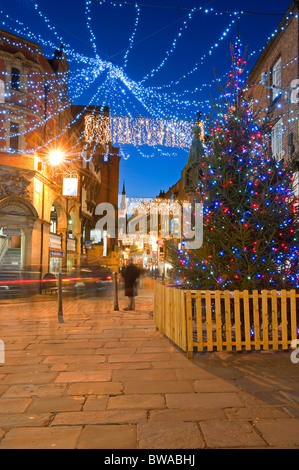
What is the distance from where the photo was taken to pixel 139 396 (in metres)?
4.17

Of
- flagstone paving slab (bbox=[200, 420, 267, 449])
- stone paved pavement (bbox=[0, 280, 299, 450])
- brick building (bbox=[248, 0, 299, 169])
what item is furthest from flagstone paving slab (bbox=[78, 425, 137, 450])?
brick building (bbox=[248, 0, 299, 169])

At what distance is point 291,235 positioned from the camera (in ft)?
22.5

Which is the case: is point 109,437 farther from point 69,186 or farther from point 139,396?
point 69,186

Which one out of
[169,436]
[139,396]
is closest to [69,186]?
[139,396]

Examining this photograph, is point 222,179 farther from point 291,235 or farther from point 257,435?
point 257,435

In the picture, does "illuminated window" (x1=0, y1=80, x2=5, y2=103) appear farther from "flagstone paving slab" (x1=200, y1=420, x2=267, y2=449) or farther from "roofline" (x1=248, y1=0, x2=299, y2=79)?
"flagstone paving slab" (x1=200, y1=420, x2=267, y2=449)
